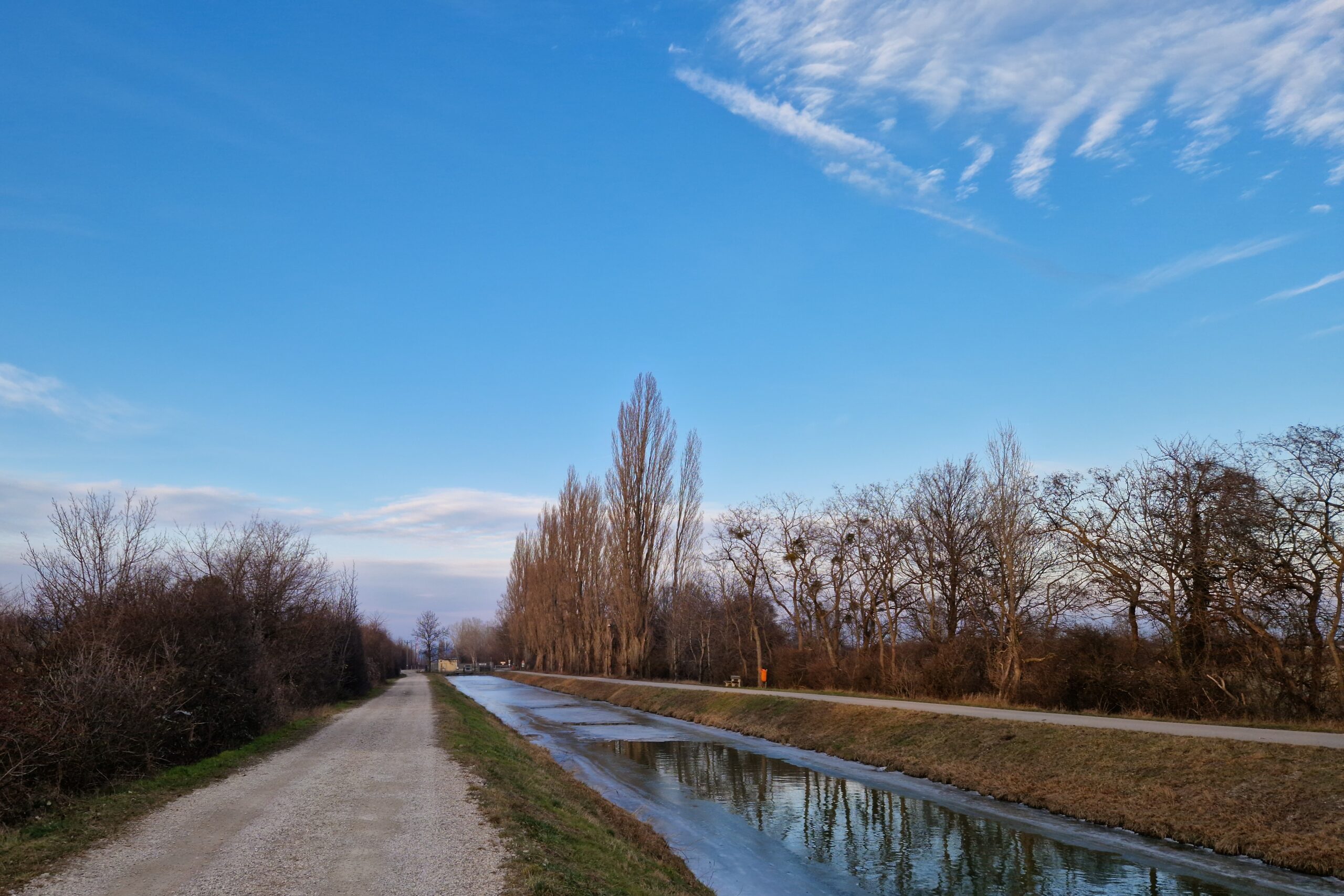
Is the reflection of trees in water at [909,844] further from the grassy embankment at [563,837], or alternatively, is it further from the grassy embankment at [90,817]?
the grassy embankment at [90,817]

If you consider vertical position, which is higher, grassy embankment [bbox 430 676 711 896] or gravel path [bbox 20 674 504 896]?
gravel path [bbox 20 674 504 896]

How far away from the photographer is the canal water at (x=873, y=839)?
10.5m

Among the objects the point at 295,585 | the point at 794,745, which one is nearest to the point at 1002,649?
the point at 794,745

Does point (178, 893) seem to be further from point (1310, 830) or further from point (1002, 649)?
point (1002, 649)

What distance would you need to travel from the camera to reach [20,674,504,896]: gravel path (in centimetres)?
762

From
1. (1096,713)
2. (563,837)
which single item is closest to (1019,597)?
(1096,713)

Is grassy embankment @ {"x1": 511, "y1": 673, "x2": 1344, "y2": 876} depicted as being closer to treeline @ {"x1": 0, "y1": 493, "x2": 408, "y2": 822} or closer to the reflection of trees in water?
the reflection of trees in water

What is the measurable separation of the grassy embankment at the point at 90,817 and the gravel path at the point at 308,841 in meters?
0.23

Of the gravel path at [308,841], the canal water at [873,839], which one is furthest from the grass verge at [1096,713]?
the gravel path at [308,841]

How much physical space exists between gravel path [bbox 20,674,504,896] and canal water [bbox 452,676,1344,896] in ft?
11.9

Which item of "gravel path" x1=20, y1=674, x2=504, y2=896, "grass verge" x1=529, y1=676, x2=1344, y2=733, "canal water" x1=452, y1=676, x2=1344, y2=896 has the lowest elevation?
"canal water" x1=452, y1=676, x2=1344, y2=896

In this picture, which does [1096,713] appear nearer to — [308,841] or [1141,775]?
→ [1141,775]

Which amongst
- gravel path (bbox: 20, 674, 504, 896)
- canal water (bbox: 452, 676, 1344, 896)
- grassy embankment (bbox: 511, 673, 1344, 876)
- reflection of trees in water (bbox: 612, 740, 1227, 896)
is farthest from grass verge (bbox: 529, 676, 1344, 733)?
gravel path (bbox: 20, 674, 504, 896)

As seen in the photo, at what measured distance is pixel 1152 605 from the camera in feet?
77.7
